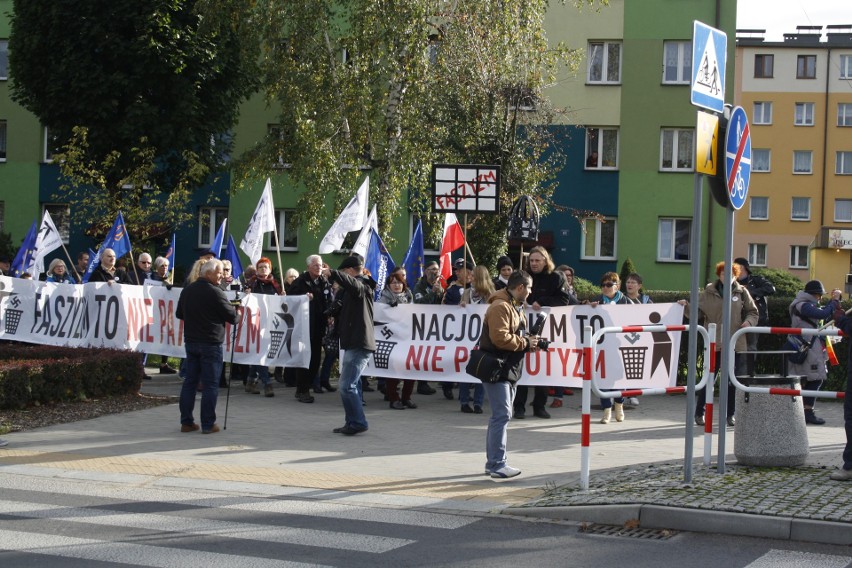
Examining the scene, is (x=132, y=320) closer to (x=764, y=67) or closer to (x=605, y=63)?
(x=605, y=63)

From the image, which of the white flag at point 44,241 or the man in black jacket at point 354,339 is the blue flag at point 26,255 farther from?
the man in black jacket at point 354,339

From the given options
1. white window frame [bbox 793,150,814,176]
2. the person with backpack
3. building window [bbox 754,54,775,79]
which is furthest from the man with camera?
building window [bbox 754,54,775,79]

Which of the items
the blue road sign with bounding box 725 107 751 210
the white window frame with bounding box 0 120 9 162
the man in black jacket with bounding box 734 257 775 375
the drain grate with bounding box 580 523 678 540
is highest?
the white window frame with bounding box 0 120 9 162

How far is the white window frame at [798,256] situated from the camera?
61.3m

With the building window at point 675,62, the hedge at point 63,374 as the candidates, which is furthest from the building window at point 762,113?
the hedge at point 63,374

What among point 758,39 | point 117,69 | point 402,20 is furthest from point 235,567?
point 758,39

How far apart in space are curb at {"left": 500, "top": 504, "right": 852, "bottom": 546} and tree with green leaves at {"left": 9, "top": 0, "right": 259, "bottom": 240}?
22.9 m

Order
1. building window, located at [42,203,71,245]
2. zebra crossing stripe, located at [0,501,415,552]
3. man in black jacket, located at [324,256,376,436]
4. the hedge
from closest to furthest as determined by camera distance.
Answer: zebra crossing stripe, located at [0,501,415,552]
man in black jacket, located at [324,256,376,436]
the hedge
building window, located at [42,203,71,245]

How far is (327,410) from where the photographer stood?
550 inches

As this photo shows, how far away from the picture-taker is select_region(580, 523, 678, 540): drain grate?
7539mm

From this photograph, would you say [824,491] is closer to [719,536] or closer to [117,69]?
[719,536]

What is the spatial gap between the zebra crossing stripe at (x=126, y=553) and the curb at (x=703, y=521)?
7.37 feet

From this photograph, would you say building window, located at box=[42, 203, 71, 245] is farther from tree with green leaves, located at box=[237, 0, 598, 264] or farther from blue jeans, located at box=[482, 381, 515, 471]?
blue jeans, located at box=[482, 381, 515, 471]

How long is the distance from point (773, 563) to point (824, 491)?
190 centimetres
